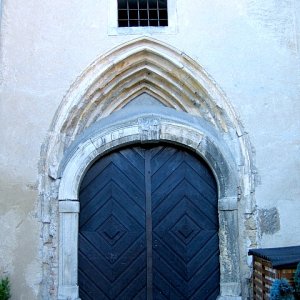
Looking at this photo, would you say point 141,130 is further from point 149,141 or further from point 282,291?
point 282,291

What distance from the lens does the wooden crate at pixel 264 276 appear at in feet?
15.0

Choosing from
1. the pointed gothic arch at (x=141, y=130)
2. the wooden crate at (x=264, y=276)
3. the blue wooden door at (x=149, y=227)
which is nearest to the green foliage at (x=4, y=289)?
the pointed gothic arch at (x=141, y=130)

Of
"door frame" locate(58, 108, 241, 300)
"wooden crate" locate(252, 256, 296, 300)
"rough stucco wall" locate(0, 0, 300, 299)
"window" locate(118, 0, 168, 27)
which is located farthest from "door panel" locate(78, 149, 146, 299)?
"window" locate(118, 0, 168, 27)

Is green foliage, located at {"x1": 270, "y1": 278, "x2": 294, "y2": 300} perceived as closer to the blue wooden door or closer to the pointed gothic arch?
the pointed gothic arch

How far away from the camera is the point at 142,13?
662 cm

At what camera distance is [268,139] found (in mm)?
6141

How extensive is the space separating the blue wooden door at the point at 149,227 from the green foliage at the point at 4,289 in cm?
82

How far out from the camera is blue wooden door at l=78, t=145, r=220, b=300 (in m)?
6.09

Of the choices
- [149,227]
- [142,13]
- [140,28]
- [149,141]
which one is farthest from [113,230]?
[142,13]

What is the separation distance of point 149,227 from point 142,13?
258cm

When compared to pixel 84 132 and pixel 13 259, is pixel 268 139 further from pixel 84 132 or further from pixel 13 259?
pixel 13 259

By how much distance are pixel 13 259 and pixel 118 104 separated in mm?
2136

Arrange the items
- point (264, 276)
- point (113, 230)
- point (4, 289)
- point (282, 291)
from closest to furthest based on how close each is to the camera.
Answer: point (282, 291) → point (264, 276) → point (4, 289) → point (113, 230)

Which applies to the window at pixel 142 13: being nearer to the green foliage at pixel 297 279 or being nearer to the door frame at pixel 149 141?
the door frame at pixel 149 141
